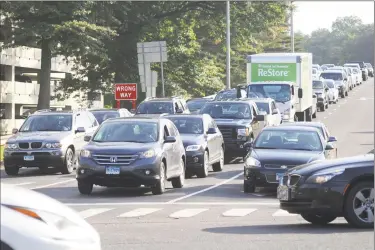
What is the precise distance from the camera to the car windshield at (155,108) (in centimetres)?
3506

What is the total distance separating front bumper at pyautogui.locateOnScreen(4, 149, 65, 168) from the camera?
90.0ft

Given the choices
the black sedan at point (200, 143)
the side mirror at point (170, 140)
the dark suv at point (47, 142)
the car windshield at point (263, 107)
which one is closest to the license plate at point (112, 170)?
the side mirror at point (170, 140)

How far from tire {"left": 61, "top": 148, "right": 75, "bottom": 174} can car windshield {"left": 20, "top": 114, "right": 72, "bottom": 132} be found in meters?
0.81

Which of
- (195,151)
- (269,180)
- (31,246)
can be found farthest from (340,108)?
(31,246)

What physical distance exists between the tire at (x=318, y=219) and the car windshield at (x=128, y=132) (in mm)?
6860

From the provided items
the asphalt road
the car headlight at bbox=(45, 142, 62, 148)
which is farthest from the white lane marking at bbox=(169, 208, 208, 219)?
the car headlight at bbox=(45, 142, 62, 148)

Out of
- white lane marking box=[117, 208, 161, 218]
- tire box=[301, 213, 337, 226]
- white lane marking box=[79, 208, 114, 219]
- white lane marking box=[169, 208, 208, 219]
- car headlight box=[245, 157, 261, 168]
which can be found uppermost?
car headlight box=[245, 157, 261, 168]

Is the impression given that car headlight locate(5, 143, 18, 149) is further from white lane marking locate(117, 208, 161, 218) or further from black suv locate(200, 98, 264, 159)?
white lane marking locate(117, 208, 161, 218)

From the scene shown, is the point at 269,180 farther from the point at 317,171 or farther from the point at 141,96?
the point at 141,96

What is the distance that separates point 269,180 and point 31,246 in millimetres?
14698

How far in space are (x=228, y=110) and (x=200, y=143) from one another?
6767mm

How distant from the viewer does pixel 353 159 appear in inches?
589

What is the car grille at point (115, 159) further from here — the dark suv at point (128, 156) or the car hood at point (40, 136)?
the car hood at point (40, 136)

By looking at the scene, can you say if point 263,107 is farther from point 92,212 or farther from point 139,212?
point 92,212
